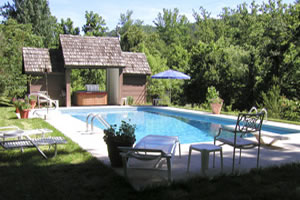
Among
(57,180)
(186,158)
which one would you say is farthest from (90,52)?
(57,180)

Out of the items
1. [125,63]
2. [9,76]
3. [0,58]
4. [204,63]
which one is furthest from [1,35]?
[204,63]

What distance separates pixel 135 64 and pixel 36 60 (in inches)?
230

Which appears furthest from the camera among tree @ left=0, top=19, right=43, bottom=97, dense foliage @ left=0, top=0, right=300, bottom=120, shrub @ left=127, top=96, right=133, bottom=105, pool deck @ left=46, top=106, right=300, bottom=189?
shrub @ left=127, top=96, right=133, bottom=105

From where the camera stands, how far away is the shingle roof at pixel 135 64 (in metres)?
17.8

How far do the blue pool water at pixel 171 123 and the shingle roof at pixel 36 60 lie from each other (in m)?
2.87

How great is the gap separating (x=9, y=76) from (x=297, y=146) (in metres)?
13.8

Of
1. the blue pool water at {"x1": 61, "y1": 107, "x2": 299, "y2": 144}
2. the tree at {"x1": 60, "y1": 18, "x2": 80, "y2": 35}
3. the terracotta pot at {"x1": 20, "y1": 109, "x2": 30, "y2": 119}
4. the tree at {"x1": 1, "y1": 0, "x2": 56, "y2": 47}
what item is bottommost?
the blue pool water at {"x1": 61, "y1": 107, "x2": 299, "y2": 144}

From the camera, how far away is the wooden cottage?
15.6 m

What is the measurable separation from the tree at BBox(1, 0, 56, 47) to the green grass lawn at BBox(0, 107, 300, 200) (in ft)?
96.0

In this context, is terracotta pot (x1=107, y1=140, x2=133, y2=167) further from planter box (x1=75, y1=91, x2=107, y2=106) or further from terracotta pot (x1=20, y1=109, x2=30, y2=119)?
planter box (x1=75, y1=91, x2=107, y2=106)

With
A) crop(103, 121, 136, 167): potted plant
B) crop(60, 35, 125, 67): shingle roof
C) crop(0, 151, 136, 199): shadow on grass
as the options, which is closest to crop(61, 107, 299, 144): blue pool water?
crop(60, 35, 125, 67): shingle roof

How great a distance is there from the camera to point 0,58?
15.0 metres

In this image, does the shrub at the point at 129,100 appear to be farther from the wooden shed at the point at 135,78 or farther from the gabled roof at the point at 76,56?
the gabled roof at the point at 76,56

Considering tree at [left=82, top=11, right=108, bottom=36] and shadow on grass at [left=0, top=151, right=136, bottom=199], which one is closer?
shadow on grass at [left=0, top=151, right=136, bottom=199]
